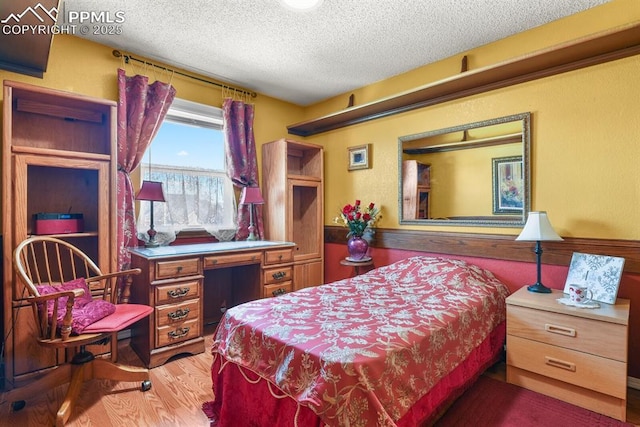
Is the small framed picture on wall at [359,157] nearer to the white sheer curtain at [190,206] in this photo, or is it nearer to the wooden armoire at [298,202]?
the wooden armoire at [298,202]

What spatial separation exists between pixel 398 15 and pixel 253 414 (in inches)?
102

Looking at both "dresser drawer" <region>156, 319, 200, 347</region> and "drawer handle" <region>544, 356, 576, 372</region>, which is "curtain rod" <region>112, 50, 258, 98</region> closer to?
"dresser drawer" <region>156, 319, 200, 347</region>

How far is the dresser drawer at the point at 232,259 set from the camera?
2574mm

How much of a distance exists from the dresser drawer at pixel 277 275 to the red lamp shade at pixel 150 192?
3.73ft

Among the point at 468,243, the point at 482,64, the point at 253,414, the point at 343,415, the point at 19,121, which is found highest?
the point at 482,64

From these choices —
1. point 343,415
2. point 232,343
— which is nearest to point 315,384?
point 343,415

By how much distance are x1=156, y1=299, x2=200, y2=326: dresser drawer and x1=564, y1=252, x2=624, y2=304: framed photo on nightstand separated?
2.62 metres

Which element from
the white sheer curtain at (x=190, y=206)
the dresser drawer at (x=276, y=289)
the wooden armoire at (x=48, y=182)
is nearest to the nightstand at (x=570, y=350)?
the dresser drawer at (x=276, y=289)

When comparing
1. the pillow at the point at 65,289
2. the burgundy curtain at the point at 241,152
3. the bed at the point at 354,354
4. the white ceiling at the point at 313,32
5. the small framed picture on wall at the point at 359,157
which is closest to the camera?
the bed at the point at 354,354

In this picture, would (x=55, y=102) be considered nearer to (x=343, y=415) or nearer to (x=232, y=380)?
(x=232, y=380)

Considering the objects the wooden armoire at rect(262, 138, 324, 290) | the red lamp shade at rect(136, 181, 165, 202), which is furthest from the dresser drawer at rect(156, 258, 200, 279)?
the wooden armoire at rect(262, 138, 324, 290)

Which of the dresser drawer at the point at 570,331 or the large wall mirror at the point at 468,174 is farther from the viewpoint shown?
the large wall mirror at the point at 468,174

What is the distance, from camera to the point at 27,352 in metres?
2.01

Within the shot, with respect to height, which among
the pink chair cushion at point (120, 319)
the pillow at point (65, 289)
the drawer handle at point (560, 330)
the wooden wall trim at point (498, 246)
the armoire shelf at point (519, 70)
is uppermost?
the armoire shelf at point (519, 70)
